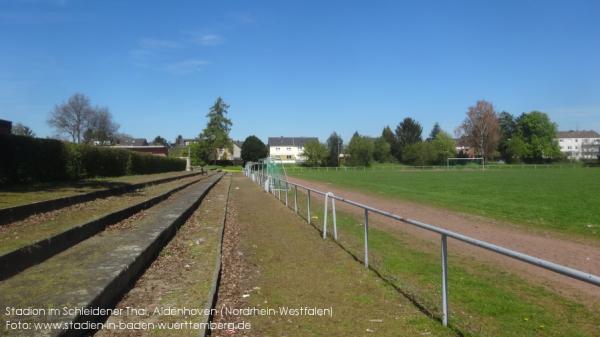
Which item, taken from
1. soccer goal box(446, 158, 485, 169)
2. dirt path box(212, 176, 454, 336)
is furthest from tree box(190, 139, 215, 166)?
dirt path box(212, 176, 454, 336)

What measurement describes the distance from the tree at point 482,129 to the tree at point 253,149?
44.2 meters

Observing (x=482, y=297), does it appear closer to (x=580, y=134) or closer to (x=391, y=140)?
(x=391, y=140)

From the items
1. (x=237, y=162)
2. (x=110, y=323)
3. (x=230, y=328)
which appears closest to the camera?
(x=110, y=323)

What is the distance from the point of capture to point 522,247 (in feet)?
33.7

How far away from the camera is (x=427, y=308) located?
5.71m

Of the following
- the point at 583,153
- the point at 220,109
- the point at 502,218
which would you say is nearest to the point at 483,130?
the point at 220,109

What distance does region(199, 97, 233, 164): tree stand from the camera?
100m

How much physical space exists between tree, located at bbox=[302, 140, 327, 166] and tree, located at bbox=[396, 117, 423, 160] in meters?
27.5

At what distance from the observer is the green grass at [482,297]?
5.15m

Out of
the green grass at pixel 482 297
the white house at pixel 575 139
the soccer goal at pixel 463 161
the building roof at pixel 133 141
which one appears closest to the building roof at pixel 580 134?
the white house at pixel 575 139

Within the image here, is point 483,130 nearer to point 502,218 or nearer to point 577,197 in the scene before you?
point 577,197

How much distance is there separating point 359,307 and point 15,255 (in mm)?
3860

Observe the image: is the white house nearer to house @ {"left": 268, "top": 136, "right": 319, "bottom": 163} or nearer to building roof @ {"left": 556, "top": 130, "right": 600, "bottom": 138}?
building roof @ {"left": 556, "top": 130, "right": 600, "bottom": 138}

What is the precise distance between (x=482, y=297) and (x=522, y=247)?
459cm
